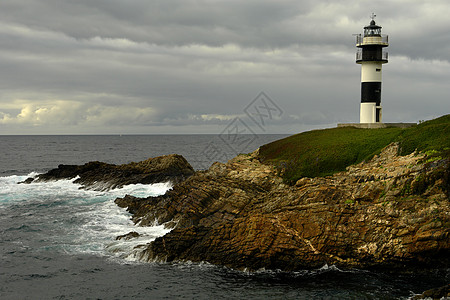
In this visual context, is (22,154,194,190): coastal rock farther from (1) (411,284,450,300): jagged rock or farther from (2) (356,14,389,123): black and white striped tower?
(1) (411,284,450,300): jagged rock

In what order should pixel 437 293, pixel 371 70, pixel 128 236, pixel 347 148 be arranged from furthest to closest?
pixel 371 70 < pixel 347 148 < pixel 128 236 < pixel 437 293

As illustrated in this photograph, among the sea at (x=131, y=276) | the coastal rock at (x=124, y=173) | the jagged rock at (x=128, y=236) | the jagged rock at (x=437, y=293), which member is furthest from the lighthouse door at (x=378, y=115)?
the jagged rock at (x=128, y=236)

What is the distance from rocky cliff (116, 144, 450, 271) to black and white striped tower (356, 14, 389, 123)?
791 inches

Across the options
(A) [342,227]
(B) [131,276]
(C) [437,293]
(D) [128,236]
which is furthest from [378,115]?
(B) [131,276]

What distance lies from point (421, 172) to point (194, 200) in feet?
52.9

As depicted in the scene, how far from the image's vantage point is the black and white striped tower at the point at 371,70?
157ft

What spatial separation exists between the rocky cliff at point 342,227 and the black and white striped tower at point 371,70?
65.9ft

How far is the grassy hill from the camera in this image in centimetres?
2889

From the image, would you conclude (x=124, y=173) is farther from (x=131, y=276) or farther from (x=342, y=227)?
→ (x=342, y=227)

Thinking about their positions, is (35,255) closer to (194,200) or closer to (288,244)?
(194,200)

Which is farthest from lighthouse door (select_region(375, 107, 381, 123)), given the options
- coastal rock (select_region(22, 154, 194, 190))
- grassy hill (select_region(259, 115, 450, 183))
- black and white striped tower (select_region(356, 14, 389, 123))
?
coastal rock (select_region(22, 154, 194, 190))

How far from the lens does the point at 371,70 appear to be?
48125 mm

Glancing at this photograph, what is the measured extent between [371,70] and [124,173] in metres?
33.2

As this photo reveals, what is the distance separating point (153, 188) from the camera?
48.5 metres
